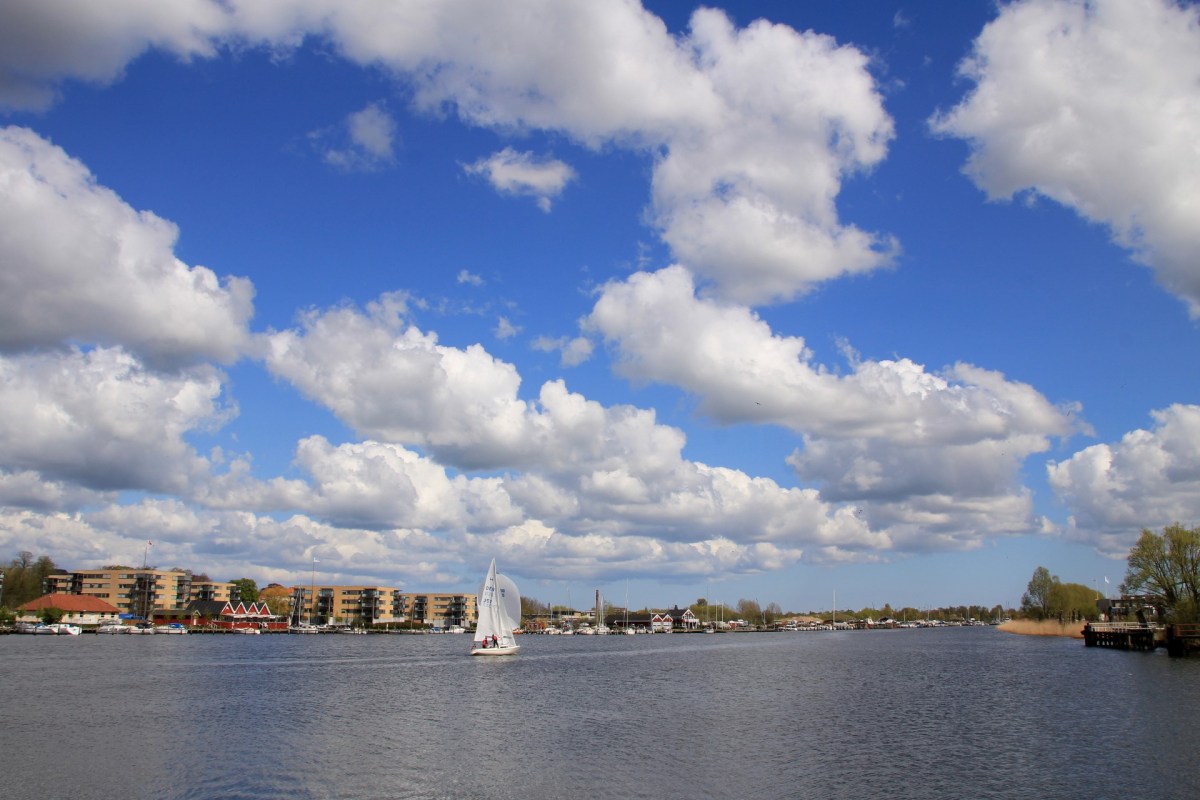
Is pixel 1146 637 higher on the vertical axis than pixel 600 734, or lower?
higher

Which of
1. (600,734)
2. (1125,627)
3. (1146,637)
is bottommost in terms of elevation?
(600,734)

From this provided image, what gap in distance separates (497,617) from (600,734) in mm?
76105

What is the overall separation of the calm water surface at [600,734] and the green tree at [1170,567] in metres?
35.4

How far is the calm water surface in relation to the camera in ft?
124

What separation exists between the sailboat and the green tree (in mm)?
89060

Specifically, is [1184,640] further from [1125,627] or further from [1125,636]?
[1125,627]

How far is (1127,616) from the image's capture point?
190 metres

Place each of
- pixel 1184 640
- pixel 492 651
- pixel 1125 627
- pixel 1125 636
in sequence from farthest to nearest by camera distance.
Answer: pixel 1125 627 < pixel 1125 636 < pixel 492 651 < pixel 1184 640

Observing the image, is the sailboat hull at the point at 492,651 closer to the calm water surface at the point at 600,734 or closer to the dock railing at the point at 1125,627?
the calm water surface at the point at 600,734

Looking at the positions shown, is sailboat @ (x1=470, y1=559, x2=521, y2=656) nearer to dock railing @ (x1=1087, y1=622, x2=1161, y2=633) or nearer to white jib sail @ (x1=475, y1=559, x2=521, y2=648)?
white jib sail @ (x1=475, y1=559, x2=521, y2=648)

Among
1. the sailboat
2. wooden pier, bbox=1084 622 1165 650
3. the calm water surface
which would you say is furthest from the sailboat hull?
wooden pier, bbox=1084 622 1165 650

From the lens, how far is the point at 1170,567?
124500mm

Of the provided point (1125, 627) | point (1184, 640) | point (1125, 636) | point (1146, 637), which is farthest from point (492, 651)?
point (1125, 627)

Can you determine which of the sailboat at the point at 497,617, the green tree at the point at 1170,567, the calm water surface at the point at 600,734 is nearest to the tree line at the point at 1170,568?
the green tree at the point at 1170,567
